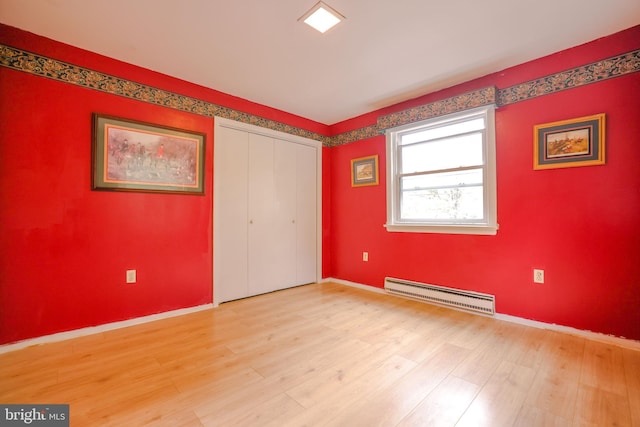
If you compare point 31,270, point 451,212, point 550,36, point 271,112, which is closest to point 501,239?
point 451,212

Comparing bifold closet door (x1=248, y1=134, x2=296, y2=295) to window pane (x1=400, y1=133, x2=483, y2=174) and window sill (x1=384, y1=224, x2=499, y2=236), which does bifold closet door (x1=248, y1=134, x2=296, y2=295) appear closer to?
window sill (x1=384, y1=224, x2=499, y2=236)

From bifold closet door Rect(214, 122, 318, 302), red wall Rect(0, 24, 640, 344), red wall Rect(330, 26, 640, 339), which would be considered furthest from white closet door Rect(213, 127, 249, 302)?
red wall Rect(330, 26, 640, 339)

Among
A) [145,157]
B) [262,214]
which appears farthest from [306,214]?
[145,157]

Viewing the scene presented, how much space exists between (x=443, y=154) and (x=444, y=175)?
9.5 inches

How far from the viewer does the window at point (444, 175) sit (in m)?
2.67

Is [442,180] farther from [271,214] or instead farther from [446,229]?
[271,214]

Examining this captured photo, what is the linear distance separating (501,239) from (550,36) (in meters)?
1.71

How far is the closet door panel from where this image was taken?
150 inches

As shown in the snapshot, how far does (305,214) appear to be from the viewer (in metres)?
3.91

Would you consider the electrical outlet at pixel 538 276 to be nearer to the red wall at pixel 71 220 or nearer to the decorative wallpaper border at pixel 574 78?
the decorative wallpaper border at pixel 574 78

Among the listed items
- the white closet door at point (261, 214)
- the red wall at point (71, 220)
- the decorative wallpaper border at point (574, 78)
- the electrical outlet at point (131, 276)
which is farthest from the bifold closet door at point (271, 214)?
the decorative wallpaper border at point (574, 78)

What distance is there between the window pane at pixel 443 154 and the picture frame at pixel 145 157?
95.9 inches

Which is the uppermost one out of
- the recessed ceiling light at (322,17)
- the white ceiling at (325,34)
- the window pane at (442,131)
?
the white ceiling at (325,34)

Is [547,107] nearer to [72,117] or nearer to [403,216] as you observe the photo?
[403,216]
